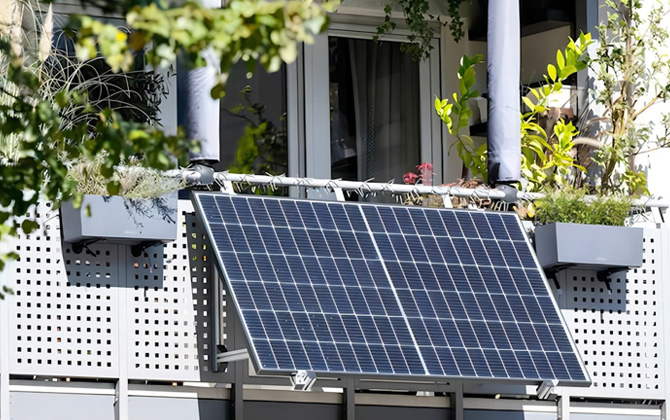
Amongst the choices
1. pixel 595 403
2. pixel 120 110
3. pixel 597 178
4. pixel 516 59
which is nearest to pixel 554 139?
pixel 597 178

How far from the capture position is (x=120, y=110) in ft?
39.1

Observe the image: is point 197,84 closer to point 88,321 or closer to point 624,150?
point 88,321

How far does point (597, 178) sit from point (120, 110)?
12.5 feet

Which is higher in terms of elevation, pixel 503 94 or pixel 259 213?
pixel 503 94

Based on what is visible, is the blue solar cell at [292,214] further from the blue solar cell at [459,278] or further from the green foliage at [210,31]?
the green foliage at [210,31]

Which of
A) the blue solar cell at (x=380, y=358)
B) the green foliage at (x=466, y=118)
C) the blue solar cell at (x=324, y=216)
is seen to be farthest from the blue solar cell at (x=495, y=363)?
the green foliage at (x=466, y=118)

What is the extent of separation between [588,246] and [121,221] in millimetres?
3256

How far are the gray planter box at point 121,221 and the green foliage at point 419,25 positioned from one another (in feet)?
12.7

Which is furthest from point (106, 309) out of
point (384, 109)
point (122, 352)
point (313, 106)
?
point (384, 109)

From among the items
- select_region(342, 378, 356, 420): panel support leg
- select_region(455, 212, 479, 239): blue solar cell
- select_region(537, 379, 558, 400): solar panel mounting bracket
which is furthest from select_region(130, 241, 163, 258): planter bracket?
select_region(537, 379, 558, 400): solar panel mounting bracket

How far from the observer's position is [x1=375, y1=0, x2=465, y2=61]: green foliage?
40.8 feet

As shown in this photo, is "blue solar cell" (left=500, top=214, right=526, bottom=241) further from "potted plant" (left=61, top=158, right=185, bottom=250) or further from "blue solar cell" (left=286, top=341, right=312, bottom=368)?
"potted plant" (left=61, top=158, right=185, bottom=250)

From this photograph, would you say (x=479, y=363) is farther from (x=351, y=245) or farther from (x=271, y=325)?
(x=271, y=325)

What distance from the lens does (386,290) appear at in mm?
9336
